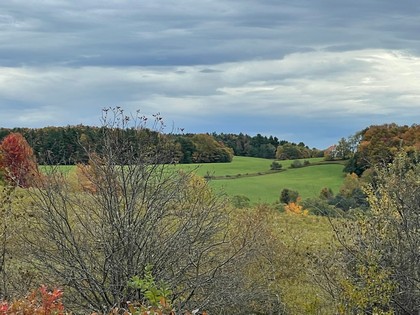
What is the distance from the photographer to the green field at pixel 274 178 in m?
53.8

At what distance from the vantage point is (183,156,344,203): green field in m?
53.8

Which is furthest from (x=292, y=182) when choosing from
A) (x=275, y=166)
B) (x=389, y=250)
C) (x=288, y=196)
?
(x=389, y=250)

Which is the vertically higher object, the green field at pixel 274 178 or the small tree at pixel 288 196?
the green field at pixel 274 178

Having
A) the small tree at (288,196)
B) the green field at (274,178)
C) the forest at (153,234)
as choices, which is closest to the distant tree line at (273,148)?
the green field at (274,178)

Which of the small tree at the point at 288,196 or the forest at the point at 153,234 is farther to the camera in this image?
the small tree at the point at 288,196

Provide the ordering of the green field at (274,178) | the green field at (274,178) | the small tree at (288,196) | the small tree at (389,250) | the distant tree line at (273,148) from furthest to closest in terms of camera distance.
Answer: the distant tree line at (273,148) < the green field at (274,178) < the green field at (274,178) < the small tree at (288,196) < the small tree at (389,250)

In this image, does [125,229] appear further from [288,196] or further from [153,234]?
[288,196]

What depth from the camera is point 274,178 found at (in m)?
65.8

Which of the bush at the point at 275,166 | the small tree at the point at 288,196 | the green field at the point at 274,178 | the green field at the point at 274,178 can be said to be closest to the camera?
the small tree at the point at 288,196

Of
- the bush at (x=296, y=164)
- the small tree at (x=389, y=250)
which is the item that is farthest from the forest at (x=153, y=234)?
the bush at (x=296, y=164)

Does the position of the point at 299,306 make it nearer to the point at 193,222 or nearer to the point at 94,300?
the point at 193,222

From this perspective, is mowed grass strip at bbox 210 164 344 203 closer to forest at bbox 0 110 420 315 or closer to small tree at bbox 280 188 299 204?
small tree at bbox 280 188 299 204

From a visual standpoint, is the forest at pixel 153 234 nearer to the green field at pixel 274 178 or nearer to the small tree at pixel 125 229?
the small tree at pixel 125 229

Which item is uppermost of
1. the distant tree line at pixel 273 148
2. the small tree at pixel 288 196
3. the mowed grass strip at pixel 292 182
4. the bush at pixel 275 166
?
the distant tree line at pixel 273 148
